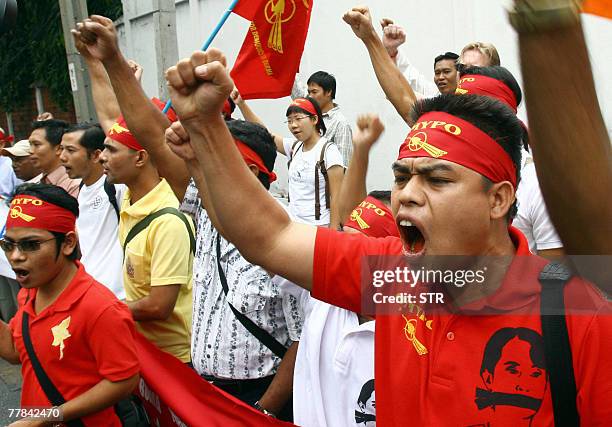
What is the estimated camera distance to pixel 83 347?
2840 millimetres

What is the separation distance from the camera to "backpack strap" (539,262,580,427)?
4.73 feet

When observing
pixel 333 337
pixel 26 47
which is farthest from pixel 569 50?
pixel 26 47

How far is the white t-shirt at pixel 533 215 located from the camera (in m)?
2.98

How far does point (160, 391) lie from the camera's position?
10.0 ft

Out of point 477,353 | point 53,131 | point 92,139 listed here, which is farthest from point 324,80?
point 477,353

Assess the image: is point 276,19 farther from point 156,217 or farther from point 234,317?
point 234,317

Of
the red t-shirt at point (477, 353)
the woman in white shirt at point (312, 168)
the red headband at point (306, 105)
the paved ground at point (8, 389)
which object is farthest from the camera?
the red headband at point (306, 105)

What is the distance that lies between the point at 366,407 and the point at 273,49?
6.80 feet

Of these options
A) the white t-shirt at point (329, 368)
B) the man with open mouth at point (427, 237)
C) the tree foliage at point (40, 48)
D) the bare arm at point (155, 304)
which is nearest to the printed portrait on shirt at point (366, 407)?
the white t-shirt at point (329, 368)

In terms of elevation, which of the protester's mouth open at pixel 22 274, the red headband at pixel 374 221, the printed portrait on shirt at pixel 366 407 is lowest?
the printed portrait on shirt at pixel 366 407

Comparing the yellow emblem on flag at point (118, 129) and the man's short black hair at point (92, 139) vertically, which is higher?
the man's short black hair at point (92, 139)

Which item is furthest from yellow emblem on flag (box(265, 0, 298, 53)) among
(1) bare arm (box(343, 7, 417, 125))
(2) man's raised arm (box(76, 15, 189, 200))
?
(2) man's raised arm (box(76, 15, 189, 200))

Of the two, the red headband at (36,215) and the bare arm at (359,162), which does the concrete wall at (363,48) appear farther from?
the red headband at (36,215)

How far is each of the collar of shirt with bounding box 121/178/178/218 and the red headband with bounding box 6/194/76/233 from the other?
44cm
